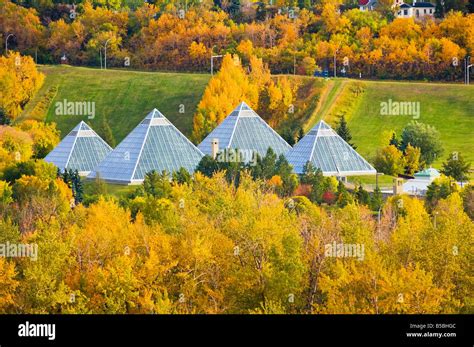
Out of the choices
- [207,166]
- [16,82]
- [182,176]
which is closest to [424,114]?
[207,166]

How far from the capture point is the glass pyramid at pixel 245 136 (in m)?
114

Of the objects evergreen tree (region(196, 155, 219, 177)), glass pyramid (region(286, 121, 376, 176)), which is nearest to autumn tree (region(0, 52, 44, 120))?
glass pyramid (region(286, 121, 376, 176))

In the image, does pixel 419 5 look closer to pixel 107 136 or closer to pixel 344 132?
pixel 344 132

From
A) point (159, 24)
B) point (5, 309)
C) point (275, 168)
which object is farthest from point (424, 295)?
point (159, 24)

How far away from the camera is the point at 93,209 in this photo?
8419 centimetres

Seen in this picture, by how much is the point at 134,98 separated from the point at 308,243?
76.2m

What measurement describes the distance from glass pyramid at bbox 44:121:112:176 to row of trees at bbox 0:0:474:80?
32157mm

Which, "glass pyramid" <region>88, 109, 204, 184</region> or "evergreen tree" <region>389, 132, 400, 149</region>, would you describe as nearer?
"glass pyramid" <region>88, 109, 204, 184</region>

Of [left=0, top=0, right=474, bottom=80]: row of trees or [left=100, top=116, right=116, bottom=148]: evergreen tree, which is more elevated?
[left=0, top=0, right=474, bottom=80]: row of trees

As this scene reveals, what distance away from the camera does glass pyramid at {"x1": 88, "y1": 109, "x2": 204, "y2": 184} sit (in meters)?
108

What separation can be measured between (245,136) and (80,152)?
34.6 ft

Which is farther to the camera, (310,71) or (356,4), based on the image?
(356,4)

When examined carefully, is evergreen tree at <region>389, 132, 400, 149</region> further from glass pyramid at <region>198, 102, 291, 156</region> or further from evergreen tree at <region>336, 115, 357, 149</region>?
glass pyramid at <region>198, 102, 291, 156</region>

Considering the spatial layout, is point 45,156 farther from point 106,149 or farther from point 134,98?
point 134,98
